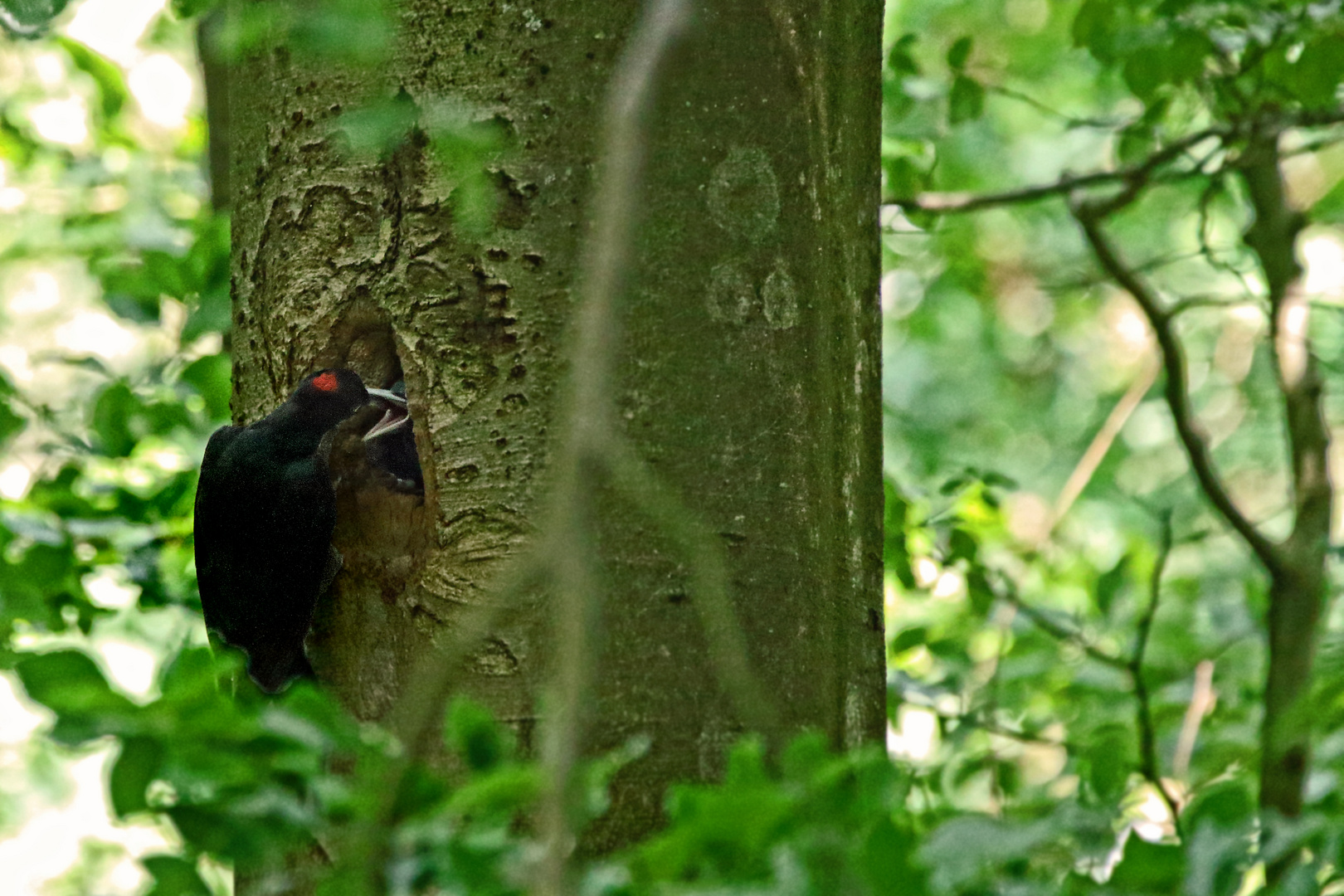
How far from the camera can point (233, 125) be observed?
1.76m

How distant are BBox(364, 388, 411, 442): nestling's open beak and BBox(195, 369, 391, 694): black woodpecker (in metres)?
0.04

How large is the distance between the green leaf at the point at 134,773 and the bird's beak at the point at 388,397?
0.88 metres

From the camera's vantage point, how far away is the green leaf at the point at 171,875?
881 millimetres

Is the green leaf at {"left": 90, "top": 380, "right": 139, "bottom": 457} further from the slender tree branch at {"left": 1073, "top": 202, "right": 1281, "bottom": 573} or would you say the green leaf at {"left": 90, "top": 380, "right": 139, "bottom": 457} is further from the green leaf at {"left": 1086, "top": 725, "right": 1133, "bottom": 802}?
the slender tree branch at {"left": 1073, "top": 202, "right": 1281, "bottom": 573}

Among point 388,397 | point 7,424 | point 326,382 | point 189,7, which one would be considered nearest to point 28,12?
point 189,7

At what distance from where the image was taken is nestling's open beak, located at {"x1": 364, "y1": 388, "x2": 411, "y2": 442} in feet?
5.85

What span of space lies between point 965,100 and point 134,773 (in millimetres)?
2081

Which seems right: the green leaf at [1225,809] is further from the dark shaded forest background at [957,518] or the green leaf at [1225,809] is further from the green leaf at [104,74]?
the green leaf at [104,74]

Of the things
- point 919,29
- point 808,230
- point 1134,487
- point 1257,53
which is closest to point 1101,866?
point 808,230

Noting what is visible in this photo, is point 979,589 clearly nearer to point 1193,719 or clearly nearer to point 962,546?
point 962,546

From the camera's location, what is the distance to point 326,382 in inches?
65.1

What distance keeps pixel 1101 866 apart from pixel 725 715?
1.27 feet

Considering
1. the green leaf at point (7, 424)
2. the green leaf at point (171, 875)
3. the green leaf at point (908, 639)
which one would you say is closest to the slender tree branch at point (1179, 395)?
the green leaf at point (908, 639)

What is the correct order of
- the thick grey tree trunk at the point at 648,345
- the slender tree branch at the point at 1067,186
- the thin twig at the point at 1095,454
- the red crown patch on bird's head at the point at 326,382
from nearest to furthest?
the thick grey tree trunk at the point at 648,345 → the red crown patch on bird's head at the point at 326,382 → the slender tree branch at the point at 1067,186 → the thin twig at the point at 1095,454
